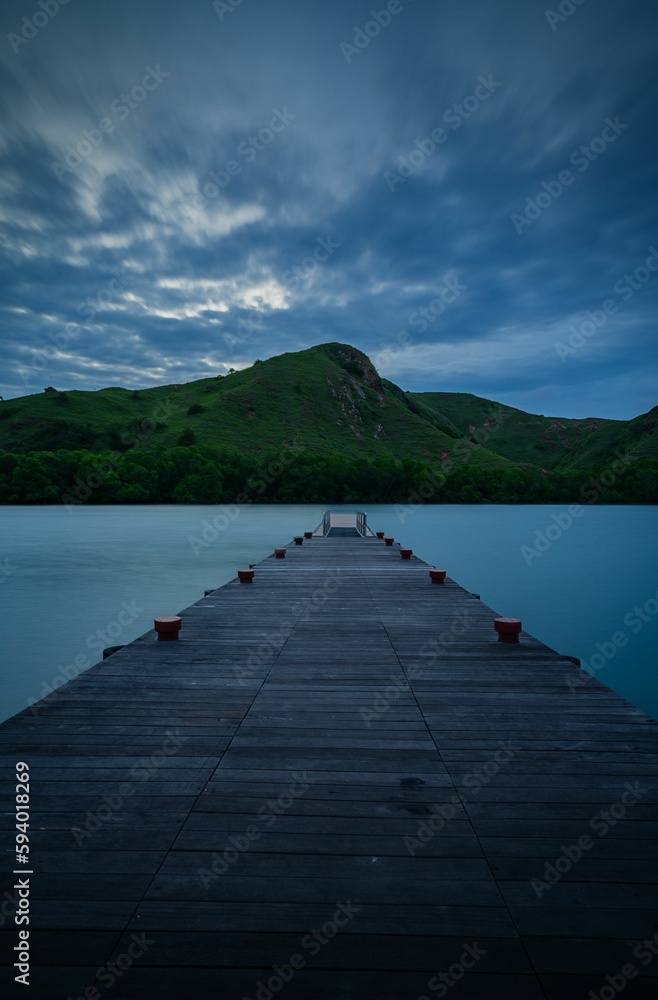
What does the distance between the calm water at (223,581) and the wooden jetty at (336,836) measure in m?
6.95

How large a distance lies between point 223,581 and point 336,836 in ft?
63.2

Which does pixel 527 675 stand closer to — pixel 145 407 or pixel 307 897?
pixel 307 897

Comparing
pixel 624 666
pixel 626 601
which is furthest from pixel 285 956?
pixel 626 601

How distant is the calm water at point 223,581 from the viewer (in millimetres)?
12443

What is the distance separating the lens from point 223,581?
2123 cm

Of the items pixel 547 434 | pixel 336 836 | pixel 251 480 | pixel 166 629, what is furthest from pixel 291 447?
pixel 336 836

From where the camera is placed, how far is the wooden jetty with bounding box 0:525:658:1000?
6.11 feet

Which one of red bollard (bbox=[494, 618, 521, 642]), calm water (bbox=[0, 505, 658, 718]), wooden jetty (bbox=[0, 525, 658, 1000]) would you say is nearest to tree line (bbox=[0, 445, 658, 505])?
calm water (bbox=[0, 505, 658, 718])

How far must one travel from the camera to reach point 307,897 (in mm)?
2143

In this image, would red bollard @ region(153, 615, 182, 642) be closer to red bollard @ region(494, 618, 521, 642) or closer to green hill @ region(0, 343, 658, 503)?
red bollard @ region(494, 618, 521, 642)

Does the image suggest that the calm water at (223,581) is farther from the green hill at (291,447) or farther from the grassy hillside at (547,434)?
the grassy hillside at (547,434)

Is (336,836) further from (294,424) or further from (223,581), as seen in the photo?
(294,424)

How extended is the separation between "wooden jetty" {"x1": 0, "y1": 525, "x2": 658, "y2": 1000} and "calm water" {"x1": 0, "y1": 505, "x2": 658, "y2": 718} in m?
6.95

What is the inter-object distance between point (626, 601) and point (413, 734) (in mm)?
19349
